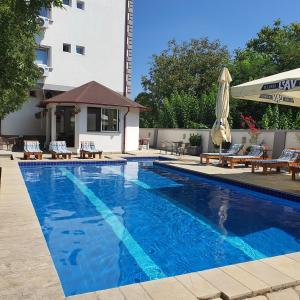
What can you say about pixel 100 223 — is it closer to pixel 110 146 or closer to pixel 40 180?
pixel 40 180

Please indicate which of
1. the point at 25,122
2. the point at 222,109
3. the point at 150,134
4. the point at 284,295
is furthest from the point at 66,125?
the point at 284,295

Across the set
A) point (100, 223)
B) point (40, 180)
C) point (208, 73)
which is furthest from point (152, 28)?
point (100, 223)

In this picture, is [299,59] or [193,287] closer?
[193,287]

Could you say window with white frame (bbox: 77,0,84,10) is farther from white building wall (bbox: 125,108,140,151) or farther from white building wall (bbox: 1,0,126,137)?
white building wall (bbox: 125,108,140,151)

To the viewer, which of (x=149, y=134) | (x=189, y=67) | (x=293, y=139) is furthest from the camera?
(x=189, y=67)

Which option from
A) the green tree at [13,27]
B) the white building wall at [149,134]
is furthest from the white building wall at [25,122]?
the green tree at [13,27]

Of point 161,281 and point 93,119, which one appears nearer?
point 161,281

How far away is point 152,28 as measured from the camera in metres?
31.1

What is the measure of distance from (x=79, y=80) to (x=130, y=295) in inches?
920

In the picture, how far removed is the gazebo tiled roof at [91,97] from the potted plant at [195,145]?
3927 millimetres

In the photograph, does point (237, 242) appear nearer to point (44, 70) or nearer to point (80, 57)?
point (44, 70)

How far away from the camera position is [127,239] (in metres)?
6.77

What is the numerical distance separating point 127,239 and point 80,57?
20.9 m

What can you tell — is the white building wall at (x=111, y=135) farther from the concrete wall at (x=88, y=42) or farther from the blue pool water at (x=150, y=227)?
the blue pool water at (x=150, y=227)
